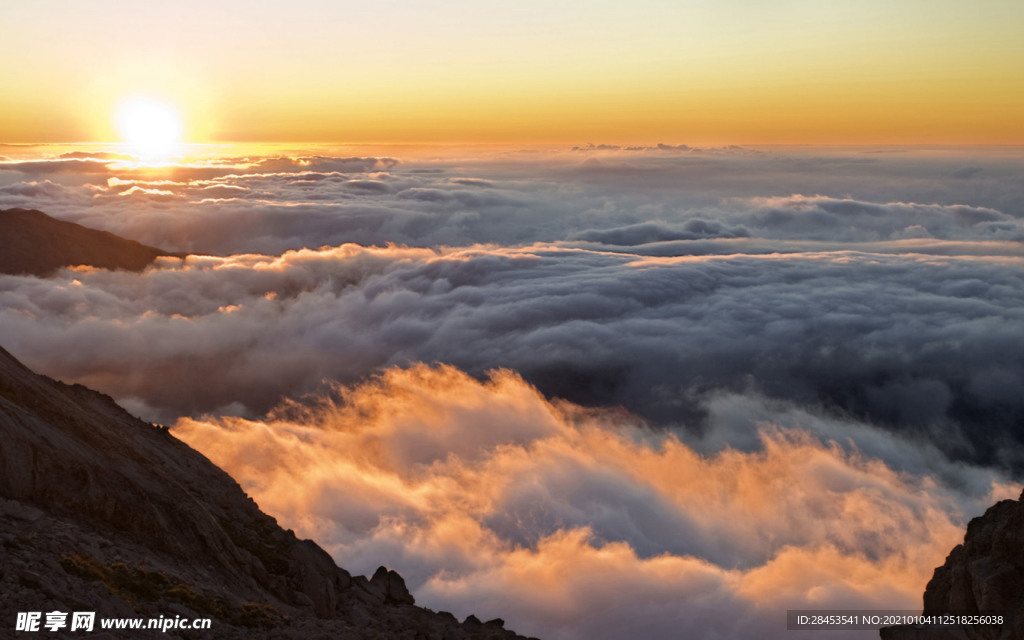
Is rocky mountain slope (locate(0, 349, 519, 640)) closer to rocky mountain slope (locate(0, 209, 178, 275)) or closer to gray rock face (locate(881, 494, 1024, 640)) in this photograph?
gray rock face (locate(881, 494, 1024, 640))

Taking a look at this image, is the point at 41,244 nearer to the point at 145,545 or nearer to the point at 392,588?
the point at 392,588

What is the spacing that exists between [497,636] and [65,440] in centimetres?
1759

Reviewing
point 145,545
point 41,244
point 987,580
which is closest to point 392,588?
point 145,545

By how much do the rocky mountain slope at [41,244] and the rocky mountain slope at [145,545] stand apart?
13650 cm

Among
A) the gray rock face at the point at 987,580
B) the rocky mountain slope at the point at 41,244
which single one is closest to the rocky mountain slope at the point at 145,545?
the gray rock face at the point at 987,580

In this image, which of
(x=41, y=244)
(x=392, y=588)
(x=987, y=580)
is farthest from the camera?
(x=41, y=244)

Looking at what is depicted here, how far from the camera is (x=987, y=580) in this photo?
20.8m

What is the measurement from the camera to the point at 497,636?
29594 millimetres

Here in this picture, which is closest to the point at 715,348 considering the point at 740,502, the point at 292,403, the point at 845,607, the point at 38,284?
the point at 740,502

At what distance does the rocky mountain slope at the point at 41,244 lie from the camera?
145 meters

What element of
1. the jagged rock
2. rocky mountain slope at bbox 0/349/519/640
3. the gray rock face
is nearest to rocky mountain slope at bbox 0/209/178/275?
rocky mountain slope at bbox 0/349/519/640

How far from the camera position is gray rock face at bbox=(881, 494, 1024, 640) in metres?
20.2

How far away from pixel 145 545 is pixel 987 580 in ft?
83.8

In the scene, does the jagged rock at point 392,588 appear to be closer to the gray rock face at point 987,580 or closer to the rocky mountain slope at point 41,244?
the gray rock face at point 987,580
